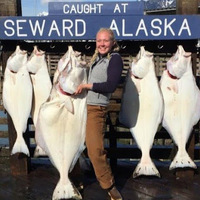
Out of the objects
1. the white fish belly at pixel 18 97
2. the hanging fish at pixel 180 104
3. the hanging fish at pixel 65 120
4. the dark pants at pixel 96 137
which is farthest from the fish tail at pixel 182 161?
the white fish belly at pixel 18 97

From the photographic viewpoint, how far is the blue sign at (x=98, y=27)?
136 inches

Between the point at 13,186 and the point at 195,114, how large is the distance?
6.50 ft

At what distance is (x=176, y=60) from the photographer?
3418mm

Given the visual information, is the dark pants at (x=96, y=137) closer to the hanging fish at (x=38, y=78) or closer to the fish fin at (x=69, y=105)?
the fish fin at (x=69, y=105)

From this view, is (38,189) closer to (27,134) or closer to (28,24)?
(27,134)

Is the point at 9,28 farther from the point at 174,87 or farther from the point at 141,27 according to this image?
the point at 174,87

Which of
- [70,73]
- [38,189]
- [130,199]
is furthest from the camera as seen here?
[38,189]

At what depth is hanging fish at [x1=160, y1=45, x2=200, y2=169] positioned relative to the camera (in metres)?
3.46

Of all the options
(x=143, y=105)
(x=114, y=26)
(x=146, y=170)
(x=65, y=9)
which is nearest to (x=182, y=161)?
(x=146, y=170)

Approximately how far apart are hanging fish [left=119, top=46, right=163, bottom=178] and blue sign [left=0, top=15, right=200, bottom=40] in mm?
230

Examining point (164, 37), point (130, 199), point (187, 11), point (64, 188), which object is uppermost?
point (187, 11)

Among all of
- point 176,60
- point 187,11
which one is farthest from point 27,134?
point 187,11

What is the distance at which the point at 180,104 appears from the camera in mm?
3510

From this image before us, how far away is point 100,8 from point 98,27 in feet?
1.42
